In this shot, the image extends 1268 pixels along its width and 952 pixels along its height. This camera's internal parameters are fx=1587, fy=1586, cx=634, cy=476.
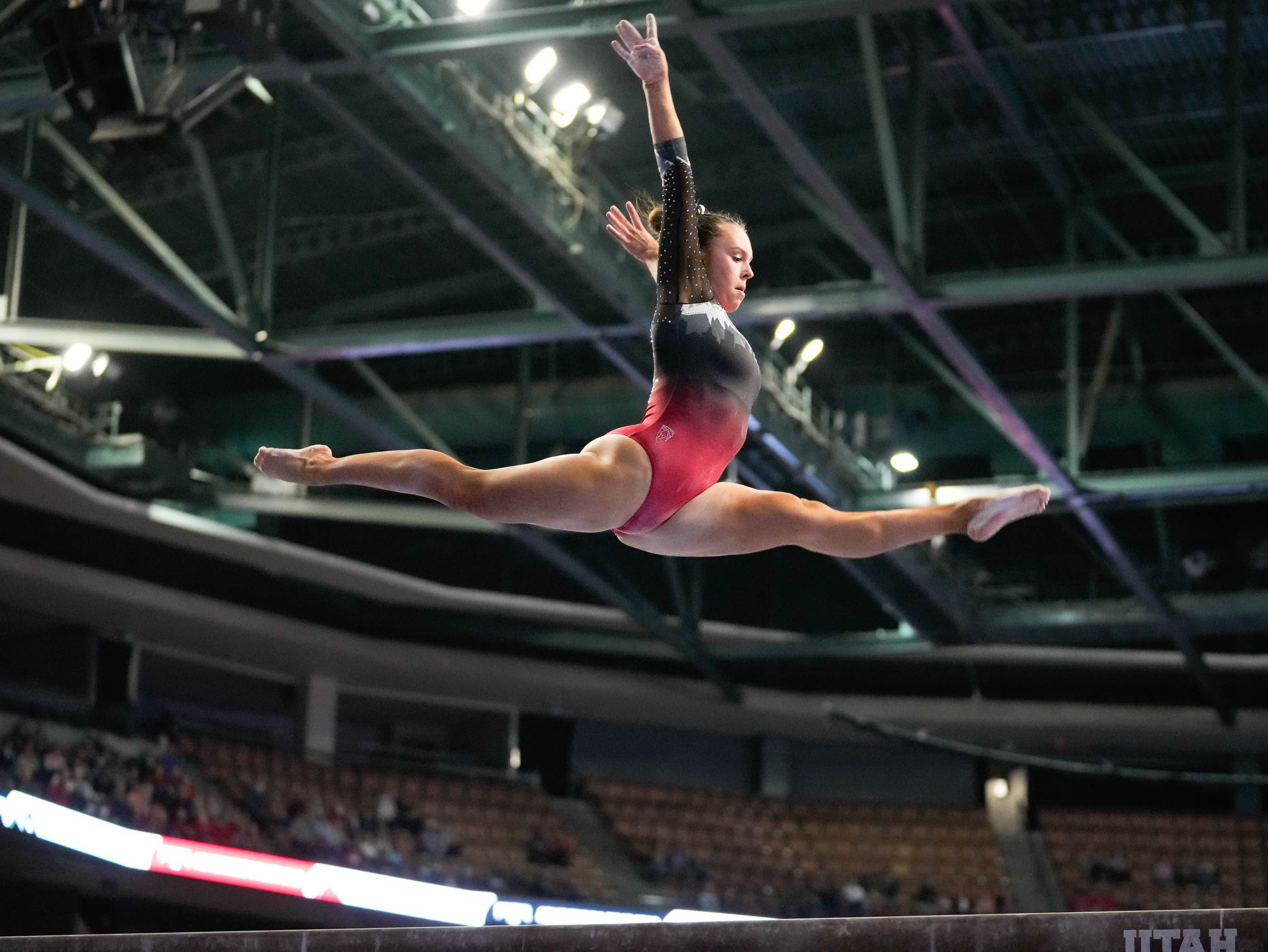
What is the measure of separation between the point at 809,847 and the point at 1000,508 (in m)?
23.2

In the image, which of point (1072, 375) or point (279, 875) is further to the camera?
point (279, 875)

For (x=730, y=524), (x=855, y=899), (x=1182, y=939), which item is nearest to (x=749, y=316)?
(x=730, y=524)

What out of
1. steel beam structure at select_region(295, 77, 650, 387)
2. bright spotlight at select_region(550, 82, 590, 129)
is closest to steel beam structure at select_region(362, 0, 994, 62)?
steel beam structure at select_region(295, 77, 650, 387)

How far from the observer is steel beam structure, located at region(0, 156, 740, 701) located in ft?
46.1

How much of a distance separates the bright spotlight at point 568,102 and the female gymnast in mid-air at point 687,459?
7332mm

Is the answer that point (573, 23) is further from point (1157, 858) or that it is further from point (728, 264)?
point (1157, 858)

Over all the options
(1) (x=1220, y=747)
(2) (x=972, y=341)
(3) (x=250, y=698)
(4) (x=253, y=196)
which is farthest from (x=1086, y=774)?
(4) (x=253, y=196)

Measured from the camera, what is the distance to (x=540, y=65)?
12.1 metres

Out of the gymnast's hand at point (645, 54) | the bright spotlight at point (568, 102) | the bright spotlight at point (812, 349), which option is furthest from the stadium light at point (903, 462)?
the gymnast's hand at point (645, 54)

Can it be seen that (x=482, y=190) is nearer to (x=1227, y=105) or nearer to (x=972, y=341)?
(x=1227, y=105)

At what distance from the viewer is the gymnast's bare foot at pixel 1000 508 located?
5441 millimetres

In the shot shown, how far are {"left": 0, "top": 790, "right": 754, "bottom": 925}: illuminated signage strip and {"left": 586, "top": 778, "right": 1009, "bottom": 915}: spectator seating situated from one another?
3.45 metres

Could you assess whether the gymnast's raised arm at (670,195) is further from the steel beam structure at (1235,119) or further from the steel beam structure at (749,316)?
the steel beam structure at (1235,119)

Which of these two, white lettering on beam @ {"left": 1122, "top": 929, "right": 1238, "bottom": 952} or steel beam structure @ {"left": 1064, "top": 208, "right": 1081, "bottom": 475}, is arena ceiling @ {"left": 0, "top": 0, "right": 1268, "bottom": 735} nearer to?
steel beam structure @ {"left": 1064, "top": 208, "right": 1081, "bottom": 475}
